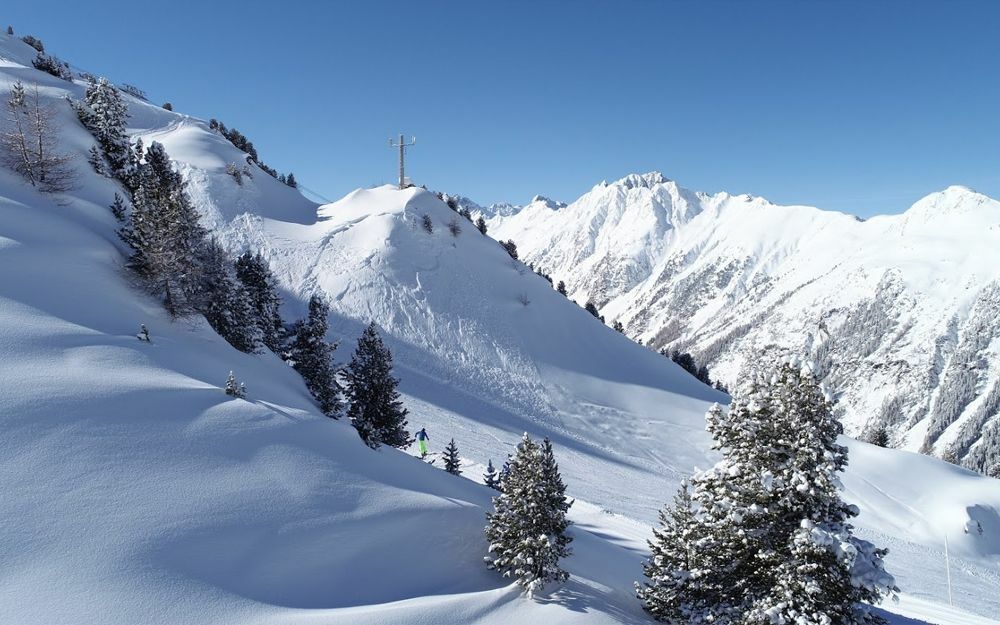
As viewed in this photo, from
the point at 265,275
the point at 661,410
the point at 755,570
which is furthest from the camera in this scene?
the point at 661,410

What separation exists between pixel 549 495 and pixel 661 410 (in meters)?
41.7

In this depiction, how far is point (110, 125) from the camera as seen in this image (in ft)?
110

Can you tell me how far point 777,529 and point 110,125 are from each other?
43730 millimetres

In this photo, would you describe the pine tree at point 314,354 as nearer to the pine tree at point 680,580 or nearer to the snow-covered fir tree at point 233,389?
the snow-covered fir tree at point 233,389

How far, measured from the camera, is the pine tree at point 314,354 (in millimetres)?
25069

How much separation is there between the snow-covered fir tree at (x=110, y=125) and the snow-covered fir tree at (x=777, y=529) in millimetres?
39544

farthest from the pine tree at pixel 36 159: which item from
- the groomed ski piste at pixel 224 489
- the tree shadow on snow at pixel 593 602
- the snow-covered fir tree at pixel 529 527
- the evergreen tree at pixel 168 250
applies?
the tree shadow on snow at pixel 593 602

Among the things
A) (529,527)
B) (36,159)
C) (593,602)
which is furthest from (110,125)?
(593,602)

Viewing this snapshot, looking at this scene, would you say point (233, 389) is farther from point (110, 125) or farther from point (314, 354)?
point (110, 125)

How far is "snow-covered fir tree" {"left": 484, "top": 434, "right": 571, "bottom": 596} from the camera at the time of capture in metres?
12.0

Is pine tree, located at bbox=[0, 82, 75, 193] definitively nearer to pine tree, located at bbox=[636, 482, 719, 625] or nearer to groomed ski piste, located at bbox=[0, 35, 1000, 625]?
groomed ski piste, located at bbox=[0, 35, 1000, 625]

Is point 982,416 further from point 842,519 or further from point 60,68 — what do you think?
point 60,68

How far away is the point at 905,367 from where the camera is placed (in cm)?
19712

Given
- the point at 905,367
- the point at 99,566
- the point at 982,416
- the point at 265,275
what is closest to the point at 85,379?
the point at 99,566
